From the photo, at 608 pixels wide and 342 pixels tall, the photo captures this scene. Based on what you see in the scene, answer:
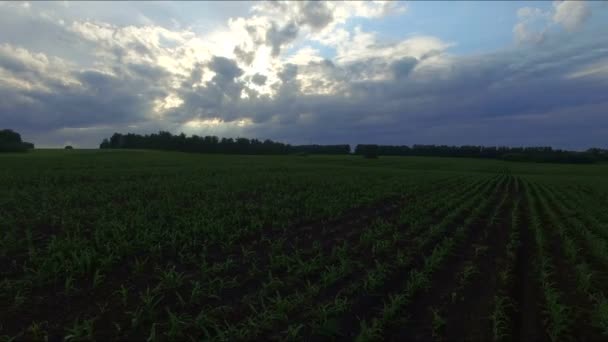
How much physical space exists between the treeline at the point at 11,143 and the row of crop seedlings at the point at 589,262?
84.7 m

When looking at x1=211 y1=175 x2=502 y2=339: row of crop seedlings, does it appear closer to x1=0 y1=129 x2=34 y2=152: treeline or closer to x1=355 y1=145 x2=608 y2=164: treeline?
x1=0 y1=129 x2=34 y2=152: treeline

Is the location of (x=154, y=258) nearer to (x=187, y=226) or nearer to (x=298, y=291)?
(x=187, y=226)

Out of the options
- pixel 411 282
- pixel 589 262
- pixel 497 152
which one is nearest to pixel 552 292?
pixel 411 282

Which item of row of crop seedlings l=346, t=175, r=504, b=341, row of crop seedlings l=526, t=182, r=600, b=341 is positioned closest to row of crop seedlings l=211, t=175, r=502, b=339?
row of crop seedlings l=346, t=175, r=504, b=341

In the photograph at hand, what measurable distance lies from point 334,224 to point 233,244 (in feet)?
12.9

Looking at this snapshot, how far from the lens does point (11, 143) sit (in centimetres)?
6350

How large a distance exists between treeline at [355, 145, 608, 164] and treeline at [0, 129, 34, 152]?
87.4 m

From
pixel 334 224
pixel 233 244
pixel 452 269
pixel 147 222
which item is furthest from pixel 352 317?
pixel 147 222

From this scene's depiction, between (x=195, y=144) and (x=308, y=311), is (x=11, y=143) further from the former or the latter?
(x=308, y=311)

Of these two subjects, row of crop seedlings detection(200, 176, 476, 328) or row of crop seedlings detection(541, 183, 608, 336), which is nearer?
row of crop seedlings detection(541, 183, 608, 336)

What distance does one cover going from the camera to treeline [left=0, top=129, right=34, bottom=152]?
59844 millimetres

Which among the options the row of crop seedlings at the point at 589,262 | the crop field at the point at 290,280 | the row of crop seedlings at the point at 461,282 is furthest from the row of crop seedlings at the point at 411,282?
the row of crop seedlings at the point at 589,262

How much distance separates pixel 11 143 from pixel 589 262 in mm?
90430

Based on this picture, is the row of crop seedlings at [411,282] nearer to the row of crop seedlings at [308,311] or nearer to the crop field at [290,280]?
the crop field at [290,280]
